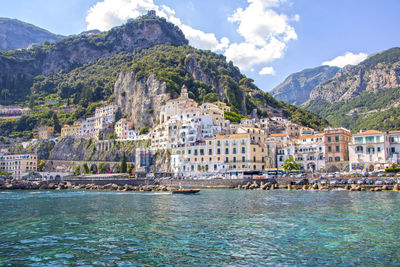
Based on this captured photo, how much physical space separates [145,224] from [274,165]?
60428 mm

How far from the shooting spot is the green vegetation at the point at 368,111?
5413 inches

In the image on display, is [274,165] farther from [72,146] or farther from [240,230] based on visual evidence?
[72,146]

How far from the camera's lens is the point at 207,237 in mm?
20641

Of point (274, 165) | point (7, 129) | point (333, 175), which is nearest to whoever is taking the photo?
point (333, 175)

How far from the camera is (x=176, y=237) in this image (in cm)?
2073

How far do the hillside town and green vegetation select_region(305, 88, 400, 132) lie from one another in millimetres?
49139

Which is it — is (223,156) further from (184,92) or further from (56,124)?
(56,124)

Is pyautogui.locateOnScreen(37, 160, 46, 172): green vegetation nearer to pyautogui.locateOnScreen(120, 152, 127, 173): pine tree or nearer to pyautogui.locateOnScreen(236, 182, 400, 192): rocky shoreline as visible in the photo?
pyautogui.locateOnScreen(120, 152, 127, 173): pine tree

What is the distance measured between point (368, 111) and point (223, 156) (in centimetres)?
11738

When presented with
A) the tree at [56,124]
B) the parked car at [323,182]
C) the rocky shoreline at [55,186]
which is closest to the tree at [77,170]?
the rocky shoreline at [55,186]

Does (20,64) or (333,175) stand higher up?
(20,64)

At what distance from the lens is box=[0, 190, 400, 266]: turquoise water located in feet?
52.7

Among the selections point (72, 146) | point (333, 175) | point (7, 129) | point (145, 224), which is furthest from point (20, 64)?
point (145, 224)

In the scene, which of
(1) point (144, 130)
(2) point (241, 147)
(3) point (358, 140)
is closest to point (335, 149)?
(3) point (358, 140)
